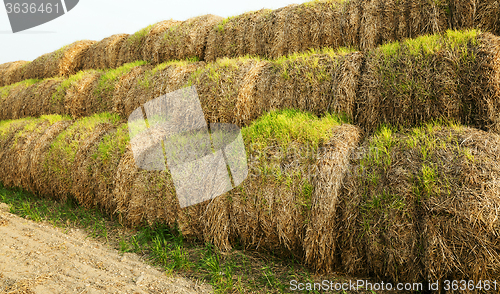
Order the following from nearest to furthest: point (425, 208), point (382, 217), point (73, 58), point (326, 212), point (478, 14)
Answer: point (425, 208) → point (382, 217) → point (326, 212) → point (478, 14) → point (73, 58)

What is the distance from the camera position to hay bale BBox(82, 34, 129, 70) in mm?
6641

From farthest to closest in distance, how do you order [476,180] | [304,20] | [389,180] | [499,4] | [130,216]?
[304,20]
[130,216]
[499,4]
[389,180]
[476,180]

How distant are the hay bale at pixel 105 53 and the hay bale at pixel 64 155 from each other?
6.82 ft

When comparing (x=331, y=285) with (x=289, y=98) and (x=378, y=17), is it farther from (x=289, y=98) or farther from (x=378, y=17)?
(x=378, y=17)

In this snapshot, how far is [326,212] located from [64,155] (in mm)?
4433

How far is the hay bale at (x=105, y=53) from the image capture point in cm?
664

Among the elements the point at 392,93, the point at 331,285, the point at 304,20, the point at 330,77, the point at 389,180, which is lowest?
the point at 331,285

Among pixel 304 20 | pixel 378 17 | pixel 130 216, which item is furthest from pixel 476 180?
pixel 130 216

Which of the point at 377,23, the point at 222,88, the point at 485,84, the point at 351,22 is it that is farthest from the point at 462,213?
the point at 222,88

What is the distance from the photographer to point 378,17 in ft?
Result: 11.9

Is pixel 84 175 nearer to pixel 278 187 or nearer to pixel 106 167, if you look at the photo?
pixel 106 167

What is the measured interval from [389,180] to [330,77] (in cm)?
148

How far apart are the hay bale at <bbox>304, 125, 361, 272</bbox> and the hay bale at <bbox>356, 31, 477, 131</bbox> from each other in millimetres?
859

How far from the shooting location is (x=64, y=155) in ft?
15.9
